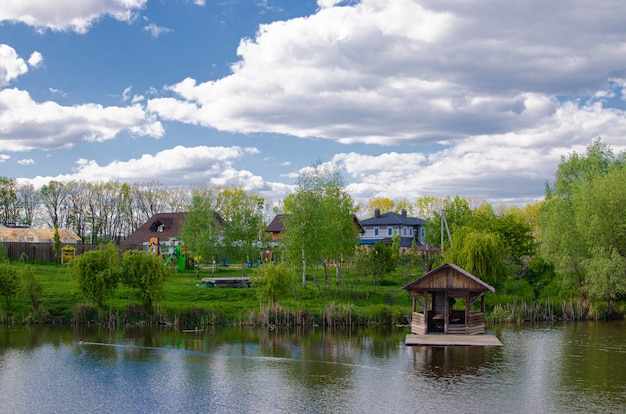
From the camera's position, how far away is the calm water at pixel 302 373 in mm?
25250

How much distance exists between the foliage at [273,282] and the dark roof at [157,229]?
4496cm

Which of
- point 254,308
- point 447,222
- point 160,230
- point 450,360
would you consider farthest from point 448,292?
point 160,230

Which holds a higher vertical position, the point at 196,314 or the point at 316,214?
the point at 316,214

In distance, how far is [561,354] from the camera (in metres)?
36.0

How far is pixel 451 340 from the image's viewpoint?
40031mm

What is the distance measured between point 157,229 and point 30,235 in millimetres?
17435

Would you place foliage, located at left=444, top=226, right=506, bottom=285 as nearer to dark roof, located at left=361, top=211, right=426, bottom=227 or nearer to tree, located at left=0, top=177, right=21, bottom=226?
dark roof, located at left=361, top=211, right=426, bottom=227

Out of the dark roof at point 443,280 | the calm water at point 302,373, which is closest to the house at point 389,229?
the calm water at point 302,373

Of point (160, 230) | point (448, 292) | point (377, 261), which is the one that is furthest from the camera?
point (160, 230)

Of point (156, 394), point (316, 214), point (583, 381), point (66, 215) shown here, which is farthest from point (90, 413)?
point (66, 215)

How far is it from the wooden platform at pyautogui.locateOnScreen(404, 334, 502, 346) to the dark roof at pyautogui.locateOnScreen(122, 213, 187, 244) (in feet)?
191

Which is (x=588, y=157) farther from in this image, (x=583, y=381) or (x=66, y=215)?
(x=66, y=215)

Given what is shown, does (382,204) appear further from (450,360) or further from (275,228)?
(450,360)

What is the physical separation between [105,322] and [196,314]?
21.2 ft
